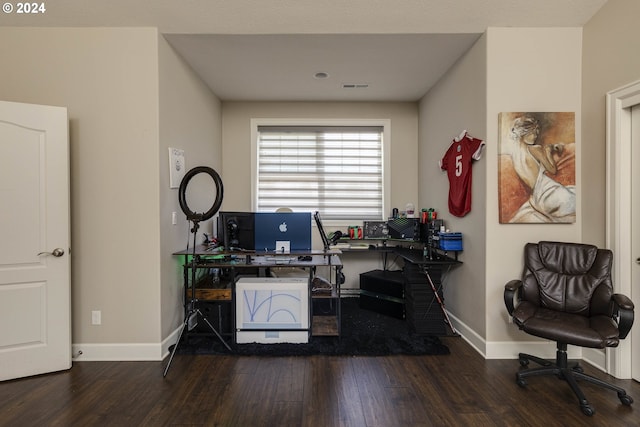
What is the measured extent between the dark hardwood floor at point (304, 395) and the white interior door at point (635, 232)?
208mm

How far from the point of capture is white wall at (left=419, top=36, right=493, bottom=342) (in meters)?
2.80

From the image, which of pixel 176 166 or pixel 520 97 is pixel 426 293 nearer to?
pixel 520 97

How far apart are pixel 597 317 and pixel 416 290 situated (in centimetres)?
147

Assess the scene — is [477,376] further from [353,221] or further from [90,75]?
[90,75]

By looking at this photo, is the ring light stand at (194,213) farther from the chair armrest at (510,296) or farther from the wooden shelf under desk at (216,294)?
the chair armrest at (510,296)

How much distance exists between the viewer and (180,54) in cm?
309

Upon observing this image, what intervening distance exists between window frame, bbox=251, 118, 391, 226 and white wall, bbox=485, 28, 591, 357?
6.25 feet

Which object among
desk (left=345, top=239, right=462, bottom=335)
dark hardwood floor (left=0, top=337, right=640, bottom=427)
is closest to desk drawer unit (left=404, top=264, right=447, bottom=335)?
desk (left=345, top=239, right=462, bottom=335)

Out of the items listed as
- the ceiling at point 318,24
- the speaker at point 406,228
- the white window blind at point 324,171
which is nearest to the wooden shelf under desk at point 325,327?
the speaker at point 406,228

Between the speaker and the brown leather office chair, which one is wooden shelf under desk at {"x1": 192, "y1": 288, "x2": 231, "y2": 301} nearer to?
the speaker

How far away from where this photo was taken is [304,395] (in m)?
2.18

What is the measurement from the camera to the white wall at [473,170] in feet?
9.18

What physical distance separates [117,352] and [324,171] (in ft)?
10.8

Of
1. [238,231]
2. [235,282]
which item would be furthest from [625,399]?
[238,231]
